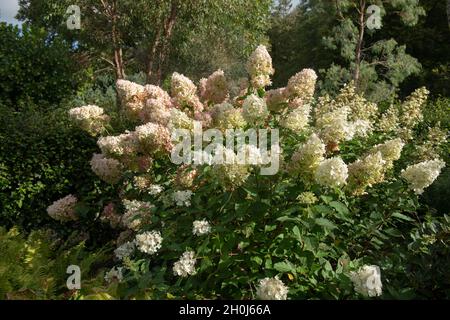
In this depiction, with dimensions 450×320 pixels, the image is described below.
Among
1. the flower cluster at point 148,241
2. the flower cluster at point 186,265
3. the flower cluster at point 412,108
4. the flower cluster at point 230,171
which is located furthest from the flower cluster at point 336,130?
the flower cluster at point 412,108

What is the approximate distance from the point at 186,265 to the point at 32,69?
8.35m

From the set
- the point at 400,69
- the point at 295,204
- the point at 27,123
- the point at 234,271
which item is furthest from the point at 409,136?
the point at 400,69

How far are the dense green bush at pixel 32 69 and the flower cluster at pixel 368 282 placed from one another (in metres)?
8.33

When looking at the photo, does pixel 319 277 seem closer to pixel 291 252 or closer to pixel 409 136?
pixel 291 252

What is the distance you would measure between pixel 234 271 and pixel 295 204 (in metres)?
0.62

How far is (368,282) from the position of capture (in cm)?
311

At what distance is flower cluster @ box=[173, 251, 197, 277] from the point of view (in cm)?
356

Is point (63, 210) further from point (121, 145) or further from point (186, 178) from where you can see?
point (186, 178)

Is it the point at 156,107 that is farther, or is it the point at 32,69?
the point at 32,69

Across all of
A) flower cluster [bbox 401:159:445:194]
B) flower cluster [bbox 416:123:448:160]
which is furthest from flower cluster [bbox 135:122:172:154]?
flower cluster [bbox 416:123:448:160]

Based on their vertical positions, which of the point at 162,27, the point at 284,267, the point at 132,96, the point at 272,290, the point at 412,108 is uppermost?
the point at 162,27

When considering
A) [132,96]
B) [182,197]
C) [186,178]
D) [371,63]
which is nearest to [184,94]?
[132,96]

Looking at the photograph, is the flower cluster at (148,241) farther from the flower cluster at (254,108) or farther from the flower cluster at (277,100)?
the flower cluster at (277,100)

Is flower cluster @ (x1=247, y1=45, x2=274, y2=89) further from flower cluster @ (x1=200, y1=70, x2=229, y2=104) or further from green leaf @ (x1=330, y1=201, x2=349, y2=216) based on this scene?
green leaf @ (x1=330, y1=201, x2=349, y2=216)
